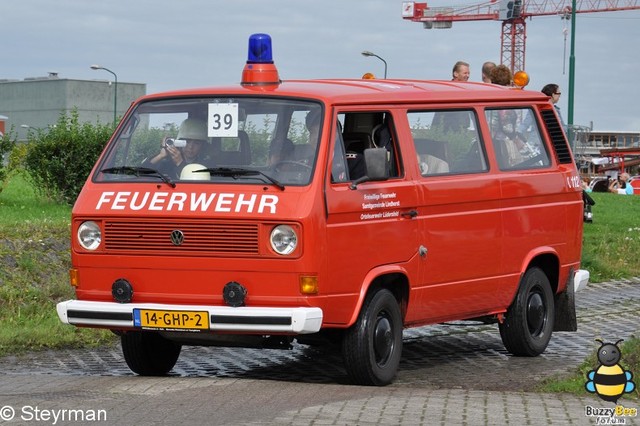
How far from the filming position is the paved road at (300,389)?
790 cm

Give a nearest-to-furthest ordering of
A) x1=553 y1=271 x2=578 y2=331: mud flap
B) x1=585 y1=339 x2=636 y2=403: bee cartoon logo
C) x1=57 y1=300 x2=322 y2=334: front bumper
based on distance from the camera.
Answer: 1. x1=585 y1=339 x2=636 y2=403: bee cartoon logo
2. x1=57 y1=300 x2=322 y2=334: front bumper
3. x1=553 y1=271 x2=578 y2=331: mud flap

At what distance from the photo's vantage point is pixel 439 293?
34.8 ft

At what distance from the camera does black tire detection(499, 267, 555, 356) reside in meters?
11.7

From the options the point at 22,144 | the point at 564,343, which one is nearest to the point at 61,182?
the point at 22,144

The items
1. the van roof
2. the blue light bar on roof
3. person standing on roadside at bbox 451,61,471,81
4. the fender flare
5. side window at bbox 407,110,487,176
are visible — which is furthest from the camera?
person standing on roadside at bbox 451,61,471,81

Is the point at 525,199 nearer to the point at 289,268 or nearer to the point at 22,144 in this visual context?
the point at 289,268

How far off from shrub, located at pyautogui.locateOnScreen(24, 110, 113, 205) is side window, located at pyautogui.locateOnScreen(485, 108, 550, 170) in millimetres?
12555

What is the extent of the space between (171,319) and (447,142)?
2844 mm

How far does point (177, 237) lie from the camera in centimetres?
933

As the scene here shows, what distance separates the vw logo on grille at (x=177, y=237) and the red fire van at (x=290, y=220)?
0.01m

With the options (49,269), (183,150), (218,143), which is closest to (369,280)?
(218,143)

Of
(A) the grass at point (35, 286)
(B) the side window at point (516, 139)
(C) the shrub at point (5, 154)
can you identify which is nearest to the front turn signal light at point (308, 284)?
(B) the side window at point (516, 139)

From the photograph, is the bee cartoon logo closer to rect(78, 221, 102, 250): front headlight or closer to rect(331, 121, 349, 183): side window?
rect(331, 121, 349, 183): side window

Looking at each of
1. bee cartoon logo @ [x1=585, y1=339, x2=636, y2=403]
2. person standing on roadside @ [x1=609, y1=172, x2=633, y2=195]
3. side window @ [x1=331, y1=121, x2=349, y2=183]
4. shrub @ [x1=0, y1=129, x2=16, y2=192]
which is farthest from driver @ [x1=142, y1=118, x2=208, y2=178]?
person standing on roadside @ [x1=609, y1=172, x2=633, y2=195]
